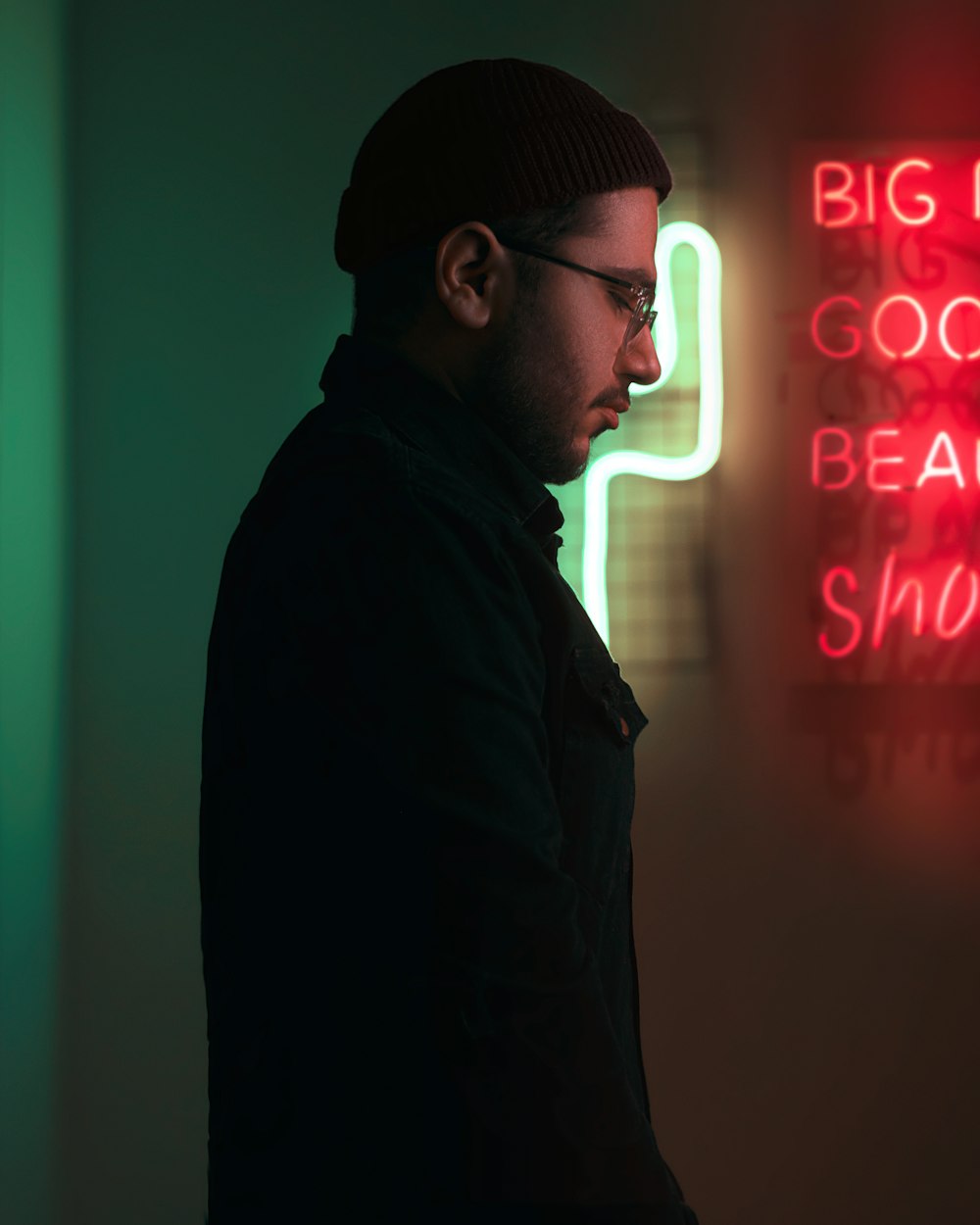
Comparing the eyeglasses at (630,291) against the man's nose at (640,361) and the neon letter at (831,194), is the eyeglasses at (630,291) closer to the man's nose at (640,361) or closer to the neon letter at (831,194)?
the man's nose at (640,361)

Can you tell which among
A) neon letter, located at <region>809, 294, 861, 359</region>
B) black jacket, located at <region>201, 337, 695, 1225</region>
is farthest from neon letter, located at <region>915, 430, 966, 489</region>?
black jacket, located at <region>201, 337, 695, 1225</region>

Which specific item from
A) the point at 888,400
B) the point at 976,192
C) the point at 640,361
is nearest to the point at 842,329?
the point at 888,400

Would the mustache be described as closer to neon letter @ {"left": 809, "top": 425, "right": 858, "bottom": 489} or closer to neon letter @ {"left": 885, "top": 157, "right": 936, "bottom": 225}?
neon letter @ {"left": 809, "top": 425, "right": 858, "bottom": 489}

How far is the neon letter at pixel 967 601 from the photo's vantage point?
2637 millimetres

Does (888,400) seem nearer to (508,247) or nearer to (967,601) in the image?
(967,601)

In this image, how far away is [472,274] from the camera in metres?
1.04

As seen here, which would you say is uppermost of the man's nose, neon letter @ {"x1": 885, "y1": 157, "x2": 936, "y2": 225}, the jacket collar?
neon letter @ {"x1": 885, "y1": 157, "x2": 936, "y2": 225}

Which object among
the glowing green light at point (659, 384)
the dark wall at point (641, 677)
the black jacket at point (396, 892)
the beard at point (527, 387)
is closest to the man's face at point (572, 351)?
the beard at point (527, 387)

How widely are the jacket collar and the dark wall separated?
5.45ft

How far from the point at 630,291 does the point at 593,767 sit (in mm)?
478

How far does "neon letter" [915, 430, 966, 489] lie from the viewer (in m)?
2.62

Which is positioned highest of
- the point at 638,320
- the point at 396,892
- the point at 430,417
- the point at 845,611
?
the point at 638,320

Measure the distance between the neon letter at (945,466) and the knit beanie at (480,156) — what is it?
1.71 m

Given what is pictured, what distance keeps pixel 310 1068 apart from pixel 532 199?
2.50ft
